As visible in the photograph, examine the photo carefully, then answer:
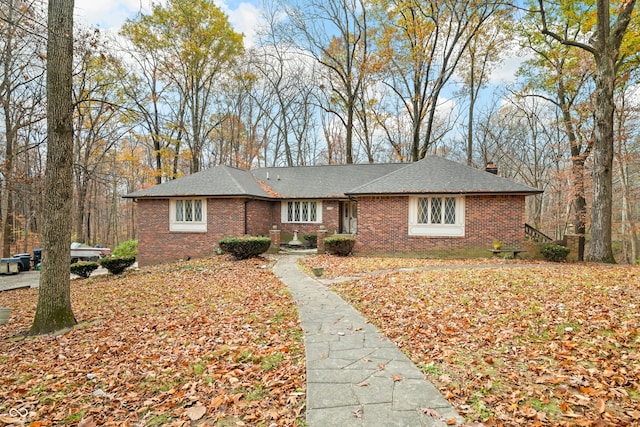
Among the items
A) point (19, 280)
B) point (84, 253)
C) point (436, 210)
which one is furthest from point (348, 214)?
point (84, 253)

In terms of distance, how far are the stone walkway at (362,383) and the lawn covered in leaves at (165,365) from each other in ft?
0.71

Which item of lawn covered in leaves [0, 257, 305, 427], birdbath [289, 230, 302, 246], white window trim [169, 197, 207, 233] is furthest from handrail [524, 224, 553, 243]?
white window trim [169, 197, 207, 233]

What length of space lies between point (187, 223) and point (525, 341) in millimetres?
15710

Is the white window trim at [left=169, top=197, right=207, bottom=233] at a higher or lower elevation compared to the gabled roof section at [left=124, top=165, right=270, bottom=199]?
lower

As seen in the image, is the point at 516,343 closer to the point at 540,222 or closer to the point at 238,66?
the point at 540,222

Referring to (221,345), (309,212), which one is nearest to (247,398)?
(221,345)

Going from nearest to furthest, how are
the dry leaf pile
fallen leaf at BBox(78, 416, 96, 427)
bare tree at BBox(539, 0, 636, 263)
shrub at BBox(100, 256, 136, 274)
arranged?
fallen leaf at BBox(78, 416, 96, 427), the dry leaf pile, bare tree at BBox(539, 0, 636, 263), shrub at BBox(100, 256, 136, 274)

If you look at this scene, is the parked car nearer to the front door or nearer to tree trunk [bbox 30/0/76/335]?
the front door

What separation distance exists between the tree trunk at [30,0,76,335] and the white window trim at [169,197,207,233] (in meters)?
10.2

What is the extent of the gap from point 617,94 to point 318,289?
21.0 meters

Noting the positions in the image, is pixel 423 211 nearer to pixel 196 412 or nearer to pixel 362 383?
pixel 362 383

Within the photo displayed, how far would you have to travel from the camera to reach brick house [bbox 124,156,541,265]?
548 inches

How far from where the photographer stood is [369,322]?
5512 mm

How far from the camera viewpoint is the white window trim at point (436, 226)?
1408cm
